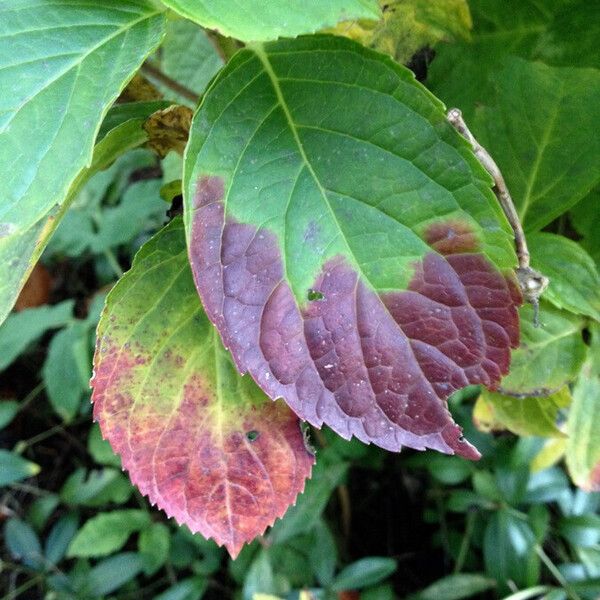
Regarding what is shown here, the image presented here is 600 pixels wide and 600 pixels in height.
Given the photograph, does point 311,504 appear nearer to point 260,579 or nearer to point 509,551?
point 260,579

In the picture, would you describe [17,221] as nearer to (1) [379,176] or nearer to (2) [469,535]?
(1) [379,176]

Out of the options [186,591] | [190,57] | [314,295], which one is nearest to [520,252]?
[314,295]

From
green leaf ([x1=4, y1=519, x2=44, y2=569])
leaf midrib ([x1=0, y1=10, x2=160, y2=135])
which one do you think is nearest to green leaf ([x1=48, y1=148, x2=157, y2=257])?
green leaf ([x1=4, y1=519, x2=44, y2=569])

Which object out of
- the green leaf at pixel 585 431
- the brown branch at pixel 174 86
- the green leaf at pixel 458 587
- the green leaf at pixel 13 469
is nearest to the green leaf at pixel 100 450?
the green leaf at pixel 13 469

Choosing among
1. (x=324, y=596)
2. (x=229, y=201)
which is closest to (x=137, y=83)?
(x=229, y=201)

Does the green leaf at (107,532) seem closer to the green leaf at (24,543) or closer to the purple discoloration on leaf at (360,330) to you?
the green leaf at (24,543)
